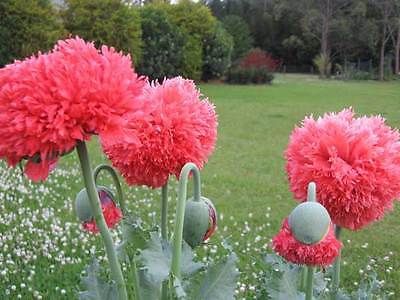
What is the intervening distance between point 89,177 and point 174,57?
2108 centimetres

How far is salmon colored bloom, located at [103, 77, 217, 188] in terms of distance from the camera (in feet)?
4.34

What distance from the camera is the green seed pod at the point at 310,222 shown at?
1186 millimetres

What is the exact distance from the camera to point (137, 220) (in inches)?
58.2

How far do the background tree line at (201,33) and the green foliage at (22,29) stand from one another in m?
0.03

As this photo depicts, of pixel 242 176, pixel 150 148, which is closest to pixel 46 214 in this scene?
pixel 242 176

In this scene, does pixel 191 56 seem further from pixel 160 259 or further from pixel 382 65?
pixel 160 259

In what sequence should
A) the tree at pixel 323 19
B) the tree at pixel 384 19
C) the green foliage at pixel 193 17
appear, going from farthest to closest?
1. the tree at pixel 323 19
2. the tree at pixel 384 19
3. the green foliage at pixel 193 17

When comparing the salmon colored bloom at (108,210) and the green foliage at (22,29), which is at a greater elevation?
the green foliage at (22,29)

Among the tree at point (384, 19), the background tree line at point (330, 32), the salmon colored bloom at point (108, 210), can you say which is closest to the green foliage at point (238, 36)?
the background tree line at point (330, 32)

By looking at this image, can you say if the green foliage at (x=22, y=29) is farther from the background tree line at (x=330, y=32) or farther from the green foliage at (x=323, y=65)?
the background tree line at (x=330, y=32)

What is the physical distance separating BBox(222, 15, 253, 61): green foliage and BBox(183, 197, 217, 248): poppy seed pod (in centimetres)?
3273

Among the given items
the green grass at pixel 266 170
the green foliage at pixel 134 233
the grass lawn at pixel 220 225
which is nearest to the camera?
the green foliage at pixel 134 233

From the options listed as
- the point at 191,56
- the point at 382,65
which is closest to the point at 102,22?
the point at 191,56

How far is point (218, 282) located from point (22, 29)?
1668 centimetres
